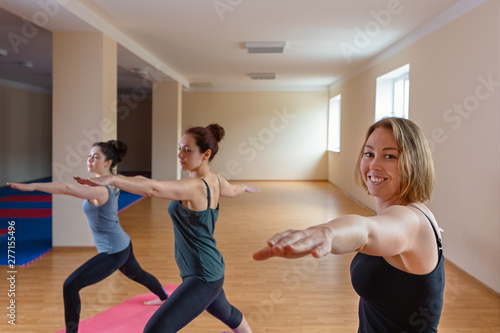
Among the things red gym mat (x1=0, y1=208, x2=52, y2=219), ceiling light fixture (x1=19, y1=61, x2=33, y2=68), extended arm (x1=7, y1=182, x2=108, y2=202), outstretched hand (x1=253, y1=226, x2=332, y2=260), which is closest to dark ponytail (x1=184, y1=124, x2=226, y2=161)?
extended arm (x1=7, y1=182, x2=108, y2=202)

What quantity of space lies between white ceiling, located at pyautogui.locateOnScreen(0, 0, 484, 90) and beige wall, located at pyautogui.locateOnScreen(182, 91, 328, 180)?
362 cm

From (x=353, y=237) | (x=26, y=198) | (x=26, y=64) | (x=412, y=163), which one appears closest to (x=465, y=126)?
(x=412, y=163)

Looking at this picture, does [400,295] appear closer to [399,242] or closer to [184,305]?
[399,242]

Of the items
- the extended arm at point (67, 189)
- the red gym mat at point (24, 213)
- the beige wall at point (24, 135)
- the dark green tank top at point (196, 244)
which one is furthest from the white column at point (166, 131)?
the dark green tank top at point (196, 244)

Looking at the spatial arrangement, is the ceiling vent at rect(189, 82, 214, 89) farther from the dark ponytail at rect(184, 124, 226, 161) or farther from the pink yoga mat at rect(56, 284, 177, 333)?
the dark ponytail at rect(184, 124, 226, 161)

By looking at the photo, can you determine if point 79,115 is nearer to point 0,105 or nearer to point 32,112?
point 0,105

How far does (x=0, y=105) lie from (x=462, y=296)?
37.0ft

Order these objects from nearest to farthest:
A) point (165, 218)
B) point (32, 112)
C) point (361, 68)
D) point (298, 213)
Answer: point (165, 218) < point (298, 213) < point (361, 68) < point (32, 112)

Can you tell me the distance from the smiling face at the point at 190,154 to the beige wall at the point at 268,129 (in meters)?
10.8

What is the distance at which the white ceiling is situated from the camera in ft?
15.3

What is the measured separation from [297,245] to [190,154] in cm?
176

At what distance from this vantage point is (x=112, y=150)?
3098mm

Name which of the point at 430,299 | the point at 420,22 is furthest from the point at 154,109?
the point at 430,299

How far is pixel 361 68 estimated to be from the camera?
9031mm
